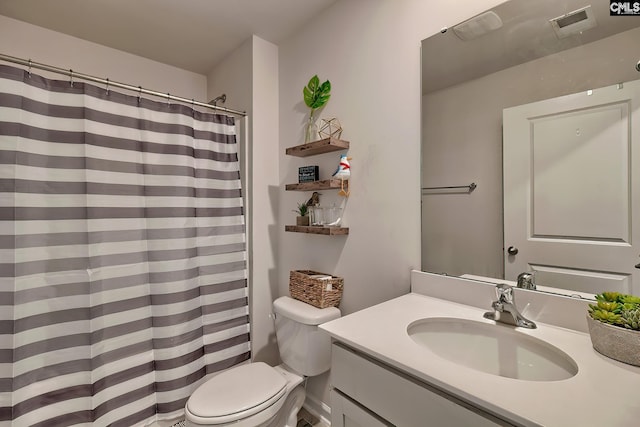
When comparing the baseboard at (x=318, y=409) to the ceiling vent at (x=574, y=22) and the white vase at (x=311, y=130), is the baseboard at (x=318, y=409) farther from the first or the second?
the ceiling vent at (x=574, y=22)

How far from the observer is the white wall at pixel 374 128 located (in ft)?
4.28

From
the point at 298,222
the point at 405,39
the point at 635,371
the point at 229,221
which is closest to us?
the point at 635,371

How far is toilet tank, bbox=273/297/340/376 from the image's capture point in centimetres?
146

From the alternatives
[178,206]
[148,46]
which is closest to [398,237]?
[178,206]

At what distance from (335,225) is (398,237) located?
14.8 inches

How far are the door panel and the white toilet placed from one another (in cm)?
96

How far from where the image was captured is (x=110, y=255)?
4.81 ft

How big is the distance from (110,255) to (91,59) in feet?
5.06

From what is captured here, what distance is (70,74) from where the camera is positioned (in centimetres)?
136

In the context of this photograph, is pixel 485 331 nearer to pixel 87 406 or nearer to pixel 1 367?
pixel 87 406

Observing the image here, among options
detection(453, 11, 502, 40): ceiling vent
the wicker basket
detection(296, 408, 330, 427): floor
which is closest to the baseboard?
detection(296, 408, 330, 427): floor

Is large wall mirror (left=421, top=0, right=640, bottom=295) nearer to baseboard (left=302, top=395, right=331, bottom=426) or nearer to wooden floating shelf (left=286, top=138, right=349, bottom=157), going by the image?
wooden floating shelf (left=286, top=138, right=349, bottom=157)

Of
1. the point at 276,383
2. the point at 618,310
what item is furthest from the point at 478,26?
the point at 276,383

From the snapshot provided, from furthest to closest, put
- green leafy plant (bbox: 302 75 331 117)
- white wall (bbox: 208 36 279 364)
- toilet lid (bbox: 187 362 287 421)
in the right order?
white wall (bbox: 208 36 279 364) < green leafy plant (bbox: 302 75 331 117) < toilet lid (bbox: 187 362 287 421)
